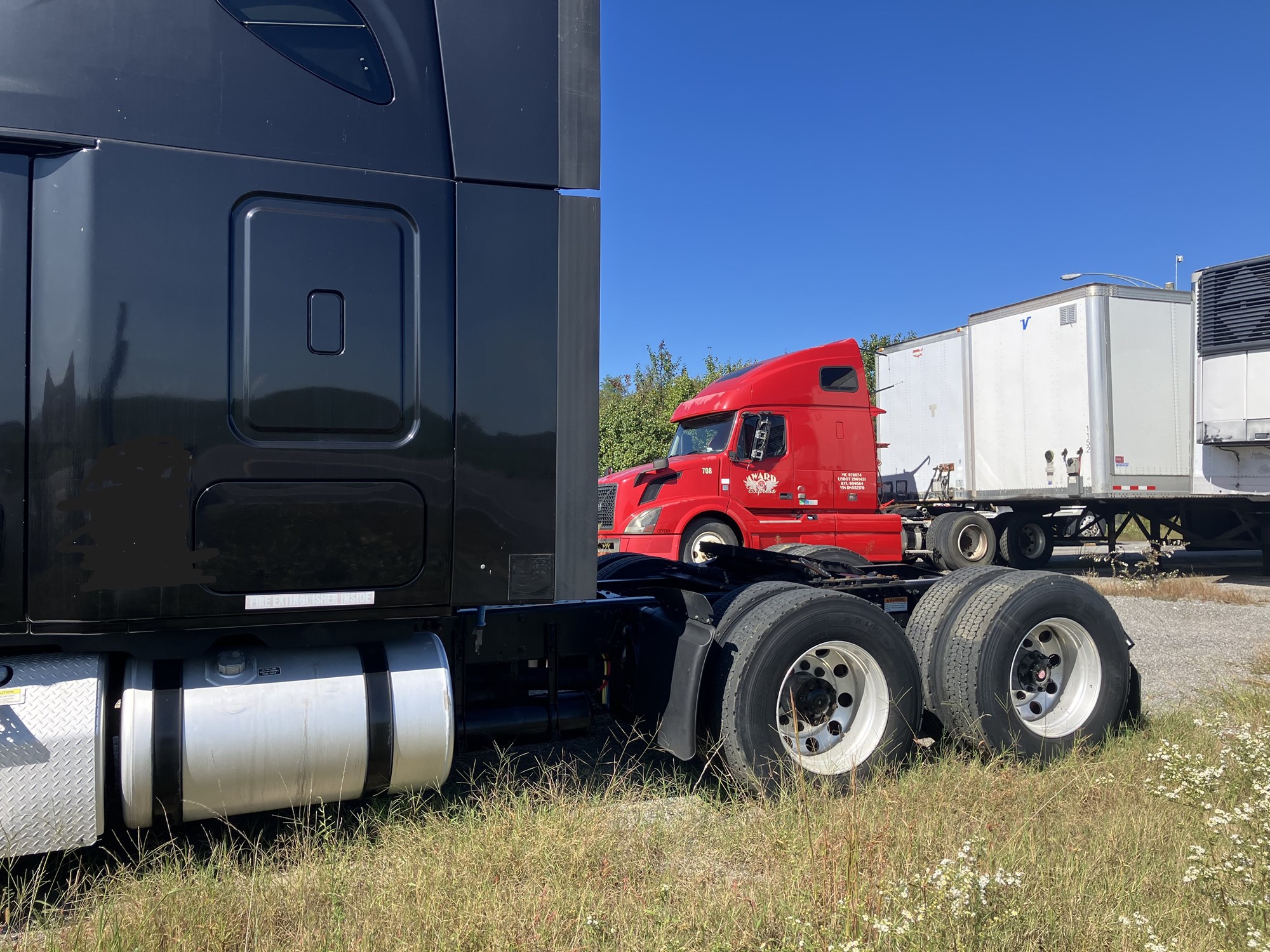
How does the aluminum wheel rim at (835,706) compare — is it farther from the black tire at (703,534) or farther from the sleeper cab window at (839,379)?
the sleeper cab window at (839,379)

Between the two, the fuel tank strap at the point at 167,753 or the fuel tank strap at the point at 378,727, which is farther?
the fuel tank strap at the point at 378,727

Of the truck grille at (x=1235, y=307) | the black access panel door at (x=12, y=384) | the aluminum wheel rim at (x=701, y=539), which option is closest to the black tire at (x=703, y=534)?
the aluminum wheel rim at (x=701, y=539)

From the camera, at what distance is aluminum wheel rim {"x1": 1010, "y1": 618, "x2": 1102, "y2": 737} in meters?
4.88

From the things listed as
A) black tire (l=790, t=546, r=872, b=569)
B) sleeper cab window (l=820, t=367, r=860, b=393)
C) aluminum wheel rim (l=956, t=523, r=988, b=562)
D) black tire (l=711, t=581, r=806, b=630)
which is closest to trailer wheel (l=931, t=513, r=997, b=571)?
aluminum wheel rim (l=956, t=523, r=988, b=562)

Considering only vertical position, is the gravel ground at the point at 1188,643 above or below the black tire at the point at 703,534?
below

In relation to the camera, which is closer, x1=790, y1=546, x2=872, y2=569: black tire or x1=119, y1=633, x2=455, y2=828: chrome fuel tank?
x1=119, y1=633, x2=455, y2=828: chrome fuel tank

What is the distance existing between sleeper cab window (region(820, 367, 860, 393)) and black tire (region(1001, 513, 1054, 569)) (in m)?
5.38

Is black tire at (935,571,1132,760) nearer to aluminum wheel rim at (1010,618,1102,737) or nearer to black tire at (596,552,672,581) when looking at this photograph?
aluminum wheel rim at (1010,618,1102,737)

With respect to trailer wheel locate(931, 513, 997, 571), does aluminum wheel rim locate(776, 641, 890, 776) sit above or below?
below

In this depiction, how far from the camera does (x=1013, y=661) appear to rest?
185 inches

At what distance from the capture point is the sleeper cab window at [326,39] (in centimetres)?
342

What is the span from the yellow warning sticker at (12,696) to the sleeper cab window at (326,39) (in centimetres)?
244

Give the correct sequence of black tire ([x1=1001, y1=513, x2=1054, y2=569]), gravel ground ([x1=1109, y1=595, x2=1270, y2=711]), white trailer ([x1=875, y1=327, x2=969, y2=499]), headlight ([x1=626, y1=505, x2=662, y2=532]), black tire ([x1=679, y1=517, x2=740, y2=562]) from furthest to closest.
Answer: white trailer ([x1=875, y1=327, x2=969, y2=499]) < black tire ([x1=1001, y1=513, x2=1054, y2=569]) < headlight ([x1=626, y1=505, x2=662, y2=532]) < black tire ([x1=679, y1=517, x2=740, y2=562]) < gravel ground ([x1=1109, y1=595, x2=1270, y2=711])

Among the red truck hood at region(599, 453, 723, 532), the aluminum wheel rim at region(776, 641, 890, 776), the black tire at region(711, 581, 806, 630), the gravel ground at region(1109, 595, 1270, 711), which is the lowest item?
the gravel ground at region(1109, 595, 1270, 711)
